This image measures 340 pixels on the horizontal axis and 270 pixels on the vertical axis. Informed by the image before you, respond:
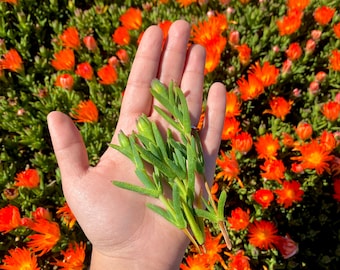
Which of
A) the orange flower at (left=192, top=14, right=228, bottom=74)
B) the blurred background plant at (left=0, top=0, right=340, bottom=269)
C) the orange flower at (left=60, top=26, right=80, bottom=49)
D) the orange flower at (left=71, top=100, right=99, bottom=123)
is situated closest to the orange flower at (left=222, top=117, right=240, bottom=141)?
the blurred background plant at (left=0, top=0, right=340, bottom=269)

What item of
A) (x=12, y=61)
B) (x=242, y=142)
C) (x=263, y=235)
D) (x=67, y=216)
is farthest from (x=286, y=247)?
Answer: (x=12, y=61)

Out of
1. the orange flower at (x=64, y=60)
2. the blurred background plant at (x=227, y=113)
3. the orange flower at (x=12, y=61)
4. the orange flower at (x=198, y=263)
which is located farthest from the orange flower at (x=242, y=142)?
the orange flower at (x=12, y=61)

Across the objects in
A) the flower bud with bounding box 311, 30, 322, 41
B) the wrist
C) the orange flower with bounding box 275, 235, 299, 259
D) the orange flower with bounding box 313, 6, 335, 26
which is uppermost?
the orange flower with bounding box 313, 6, 335, 26

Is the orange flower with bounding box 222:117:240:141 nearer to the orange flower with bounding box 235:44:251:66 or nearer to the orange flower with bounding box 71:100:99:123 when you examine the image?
the orange flower with bounding box 235:44:251:66

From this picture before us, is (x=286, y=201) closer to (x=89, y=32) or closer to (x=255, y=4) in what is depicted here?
(x=255, y=4)

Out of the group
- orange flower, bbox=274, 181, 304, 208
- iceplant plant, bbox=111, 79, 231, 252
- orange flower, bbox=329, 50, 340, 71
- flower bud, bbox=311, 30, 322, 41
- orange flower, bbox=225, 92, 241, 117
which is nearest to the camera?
iceplant plant, bbox=111, 79, 231, 252

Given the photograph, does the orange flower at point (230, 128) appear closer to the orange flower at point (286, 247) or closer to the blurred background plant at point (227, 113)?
the blurred background plant at point (227, 113)

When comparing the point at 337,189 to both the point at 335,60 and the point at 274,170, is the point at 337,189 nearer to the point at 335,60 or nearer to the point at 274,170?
the point at 274,170
